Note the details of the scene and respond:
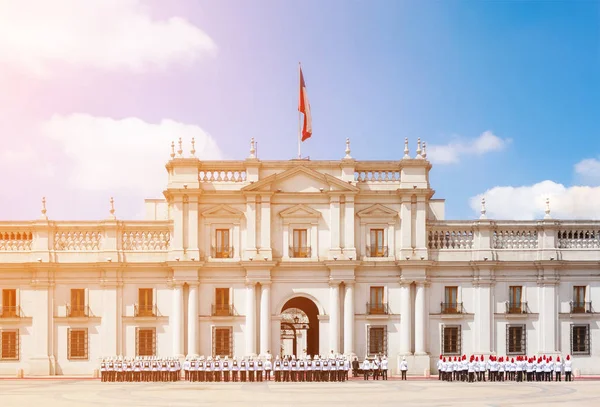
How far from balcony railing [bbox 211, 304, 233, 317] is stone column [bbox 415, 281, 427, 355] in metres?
11.6

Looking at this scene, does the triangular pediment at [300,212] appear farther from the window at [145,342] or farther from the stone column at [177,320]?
the window at [145,342]

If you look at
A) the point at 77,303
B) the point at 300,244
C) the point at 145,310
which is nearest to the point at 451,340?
the point at 300,244

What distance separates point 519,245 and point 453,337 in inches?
287

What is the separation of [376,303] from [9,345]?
23.0 meters

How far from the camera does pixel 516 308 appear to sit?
55188 millimetres

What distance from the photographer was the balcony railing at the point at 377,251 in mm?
55156

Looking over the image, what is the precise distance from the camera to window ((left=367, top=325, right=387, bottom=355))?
54.4m

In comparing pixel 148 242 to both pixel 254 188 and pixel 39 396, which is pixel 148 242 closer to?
pixel 254 188

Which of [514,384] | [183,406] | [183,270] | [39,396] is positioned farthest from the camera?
[183,270]

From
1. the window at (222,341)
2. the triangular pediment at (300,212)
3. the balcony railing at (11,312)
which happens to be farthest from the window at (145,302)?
the triangular pediment at (300,212)

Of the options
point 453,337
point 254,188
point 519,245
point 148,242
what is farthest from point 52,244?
point 519,245

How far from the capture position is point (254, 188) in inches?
2143

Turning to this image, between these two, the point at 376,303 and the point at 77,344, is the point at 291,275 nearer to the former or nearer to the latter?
the point at 376,303

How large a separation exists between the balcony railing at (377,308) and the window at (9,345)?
21958mm
